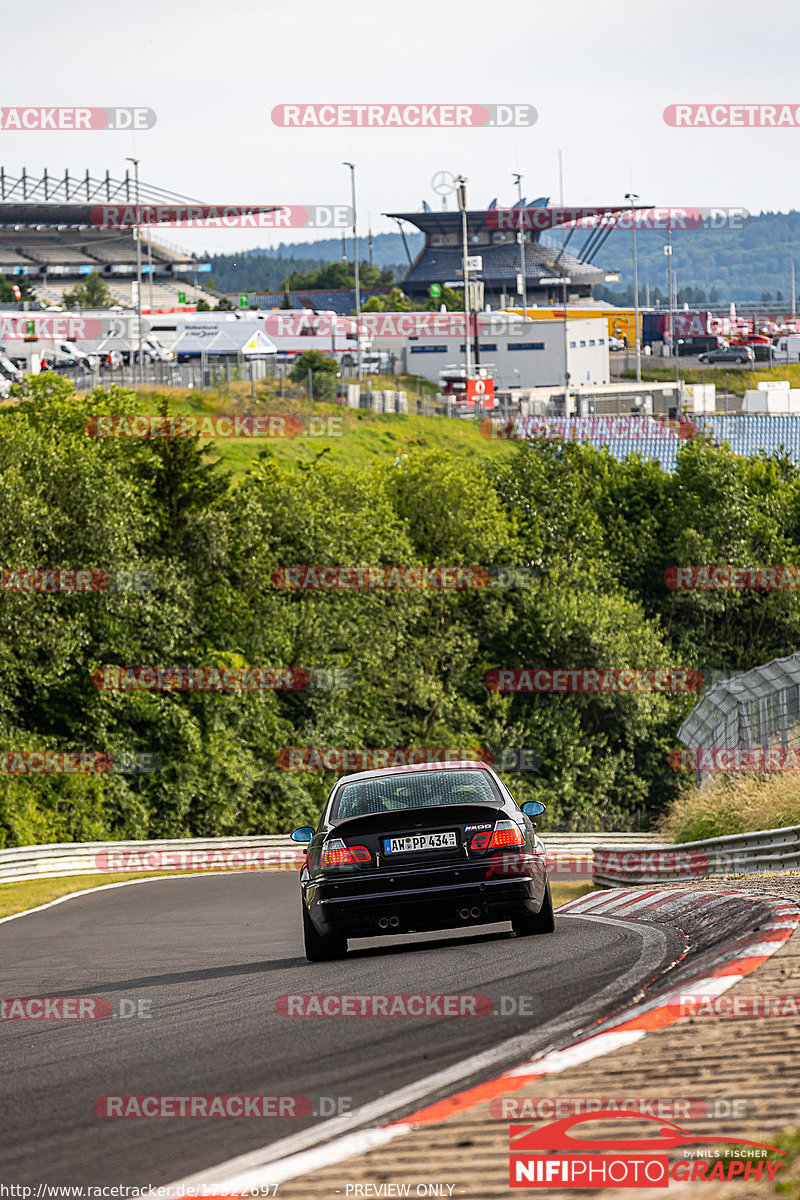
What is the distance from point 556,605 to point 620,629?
7.88ft

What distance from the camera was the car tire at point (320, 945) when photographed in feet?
33.5

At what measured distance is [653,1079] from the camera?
5.22 m

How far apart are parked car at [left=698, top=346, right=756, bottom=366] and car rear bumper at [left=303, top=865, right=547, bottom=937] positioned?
11590 centimetres

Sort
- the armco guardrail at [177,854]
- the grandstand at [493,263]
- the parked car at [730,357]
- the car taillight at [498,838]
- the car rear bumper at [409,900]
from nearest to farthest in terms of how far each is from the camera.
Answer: the car rear bumper at [409,900]
the car taillight at [498,838]
the armco guardrail at [177,854]
the parked car at [730,357]
the grandstand at [493,263]

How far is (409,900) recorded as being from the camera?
9914 millimetres

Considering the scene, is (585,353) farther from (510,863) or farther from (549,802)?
(510,863)

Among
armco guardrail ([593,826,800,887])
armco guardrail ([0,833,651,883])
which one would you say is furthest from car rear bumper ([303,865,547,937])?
armco guardrail ([0,833,651,883])

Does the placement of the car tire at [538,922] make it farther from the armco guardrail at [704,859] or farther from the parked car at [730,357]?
the parked car at [730,357]

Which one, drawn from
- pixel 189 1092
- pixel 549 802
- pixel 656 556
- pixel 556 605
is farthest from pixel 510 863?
pixel 656 556

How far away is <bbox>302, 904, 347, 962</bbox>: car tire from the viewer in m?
10.2

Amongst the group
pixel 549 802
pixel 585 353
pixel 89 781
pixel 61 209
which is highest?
pixel 61 209

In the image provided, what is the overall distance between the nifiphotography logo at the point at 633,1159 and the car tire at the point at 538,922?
5827mm

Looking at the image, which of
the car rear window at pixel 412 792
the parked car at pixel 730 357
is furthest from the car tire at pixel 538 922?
the parked car at pixel 730 357

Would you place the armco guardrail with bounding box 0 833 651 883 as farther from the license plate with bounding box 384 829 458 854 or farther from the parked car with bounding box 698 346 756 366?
the parked car with bounding box 698 346 756 366
